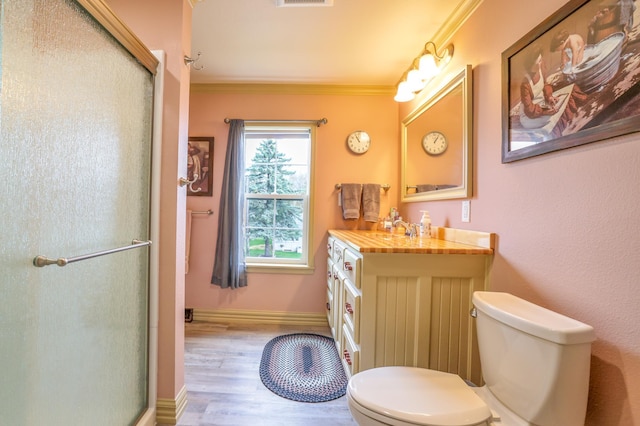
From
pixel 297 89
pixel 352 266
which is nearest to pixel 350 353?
pixel 352 266

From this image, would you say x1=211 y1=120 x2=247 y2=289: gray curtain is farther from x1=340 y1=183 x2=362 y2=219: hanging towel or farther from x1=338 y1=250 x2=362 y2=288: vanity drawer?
x1=338 y1=250 x2=362 y2=288: vanity drawer

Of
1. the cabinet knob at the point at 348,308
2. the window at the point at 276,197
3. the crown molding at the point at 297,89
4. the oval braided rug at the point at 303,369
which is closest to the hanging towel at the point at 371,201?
the window at the point at 276,197

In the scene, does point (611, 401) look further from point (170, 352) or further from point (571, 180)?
point (170, 352)

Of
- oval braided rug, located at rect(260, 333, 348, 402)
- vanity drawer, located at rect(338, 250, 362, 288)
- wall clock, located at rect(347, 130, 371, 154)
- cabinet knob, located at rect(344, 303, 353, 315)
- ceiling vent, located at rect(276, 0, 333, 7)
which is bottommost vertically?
oval braided rug, located at rect(260, 333, 348, 402)

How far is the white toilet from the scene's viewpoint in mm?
701

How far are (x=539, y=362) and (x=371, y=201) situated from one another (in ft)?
5.75

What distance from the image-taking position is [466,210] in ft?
4.75

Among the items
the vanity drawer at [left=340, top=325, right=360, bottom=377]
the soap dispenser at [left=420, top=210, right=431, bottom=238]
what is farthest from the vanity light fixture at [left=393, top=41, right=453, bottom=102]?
the vanity drawer at [left=340, top=325, right=360, bottom=377]

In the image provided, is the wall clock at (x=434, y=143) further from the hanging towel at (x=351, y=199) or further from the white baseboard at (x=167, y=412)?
the white baseboard at (x=167, y=412)

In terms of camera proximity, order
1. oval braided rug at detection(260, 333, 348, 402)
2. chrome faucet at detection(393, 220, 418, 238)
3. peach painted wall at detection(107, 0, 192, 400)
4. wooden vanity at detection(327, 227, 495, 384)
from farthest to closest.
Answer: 1. chrome faucet at detection(393, 220, 418, 238)
2. oval braided rug at detection(260, 333, 348, 402)
3. peach painted wall at detection(107, 0, 192, 400)
4. wooden vanity at detection(327, 227, 495, 384)

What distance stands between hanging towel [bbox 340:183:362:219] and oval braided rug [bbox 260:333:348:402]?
3.61 feet

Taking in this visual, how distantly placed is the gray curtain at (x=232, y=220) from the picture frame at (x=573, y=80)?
2.03m

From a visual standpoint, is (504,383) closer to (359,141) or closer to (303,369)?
(303,369)

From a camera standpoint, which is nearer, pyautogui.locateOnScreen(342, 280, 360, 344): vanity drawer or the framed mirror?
pyautogui.locateOnScreen(342, 280, 360, 344): vanity drawer
